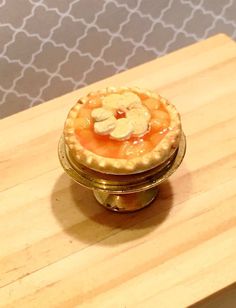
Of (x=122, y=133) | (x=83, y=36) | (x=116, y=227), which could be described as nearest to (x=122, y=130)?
(x=122, y=133)

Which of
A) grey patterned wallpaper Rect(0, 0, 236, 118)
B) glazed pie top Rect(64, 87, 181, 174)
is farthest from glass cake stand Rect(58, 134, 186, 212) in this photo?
grey patterned wallpaper Rect(0, 0, 236, 118)

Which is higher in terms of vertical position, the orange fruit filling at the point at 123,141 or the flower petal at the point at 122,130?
the flower petal at the point at 122,130

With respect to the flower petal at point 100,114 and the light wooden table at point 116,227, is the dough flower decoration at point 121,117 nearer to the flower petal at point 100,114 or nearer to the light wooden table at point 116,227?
the flower petal at point 100,114

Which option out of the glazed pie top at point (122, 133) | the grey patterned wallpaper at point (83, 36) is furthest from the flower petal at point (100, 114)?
the grey patterned wallpaper at point (83, 36)

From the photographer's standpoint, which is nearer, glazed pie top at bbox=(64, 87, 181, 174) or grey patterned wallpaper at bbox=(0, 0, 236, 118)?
glazed pie top at bbox=(64, 87, 181, 174)

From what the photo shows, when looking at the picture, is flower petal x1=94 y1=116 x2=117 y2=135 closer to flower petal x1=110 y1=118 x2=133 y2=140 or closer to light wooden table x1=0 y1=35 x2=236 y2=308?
flower petal x1=110 y1=118 x2=133 y2=140

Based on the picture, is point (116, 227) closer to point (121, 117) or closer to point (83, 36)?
point (121, 117)

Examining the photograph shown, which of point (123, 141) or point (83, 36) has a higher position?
point (123, 141)
